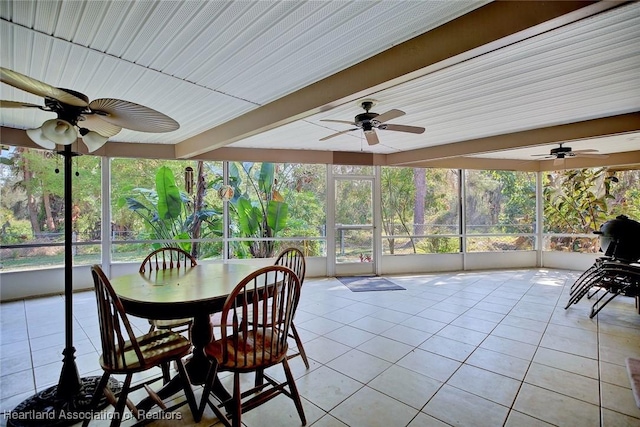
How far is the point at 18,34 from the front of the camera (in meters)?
1.97

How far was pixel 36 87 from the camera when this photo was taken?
1.59 metres

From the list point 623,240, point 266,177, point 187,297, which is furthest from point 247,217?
point 623,240

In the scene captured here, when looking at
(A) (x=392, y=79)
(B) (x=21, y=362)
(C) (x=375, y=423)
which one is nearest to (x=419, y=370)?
(C) (x=375, y=423)

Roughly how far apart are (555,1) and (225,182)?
17.5 ft

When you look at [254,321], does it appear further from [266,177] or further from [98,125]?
[266,177]

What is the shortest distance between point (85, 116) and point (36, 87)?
1.69 feet

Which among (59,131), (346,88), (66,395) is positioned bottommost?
(66,395)

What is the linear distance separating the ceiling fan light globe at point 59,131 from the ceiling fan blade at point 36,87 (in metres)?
0.15

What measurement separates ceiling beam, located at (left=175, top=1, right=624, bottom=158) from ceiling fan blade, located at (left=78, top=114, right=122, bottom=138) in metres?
1.38

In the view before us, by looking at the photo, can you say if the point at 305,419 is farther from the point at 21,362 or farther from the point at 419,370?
the point at 21,362

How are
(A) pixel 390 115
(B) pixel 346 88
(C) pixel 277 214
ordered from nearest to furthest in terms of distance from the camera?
(B) pixel 346 88, (A) pixel 390 115, (C) pixel 277 214

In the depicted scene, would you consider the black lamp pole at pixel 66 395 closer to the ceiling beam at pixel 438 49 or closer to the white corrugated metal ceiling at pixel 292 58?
the white corrugated metal ceiling at pixel 292 58

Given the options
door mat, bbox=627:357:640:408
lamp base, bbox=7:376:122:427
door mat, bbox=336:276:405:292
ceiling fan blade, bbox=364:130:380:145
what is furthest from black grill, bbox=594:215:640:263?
lamp base, bbox=7:376:122:427

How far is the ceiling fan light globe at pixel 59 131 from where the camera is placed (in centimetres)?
192
